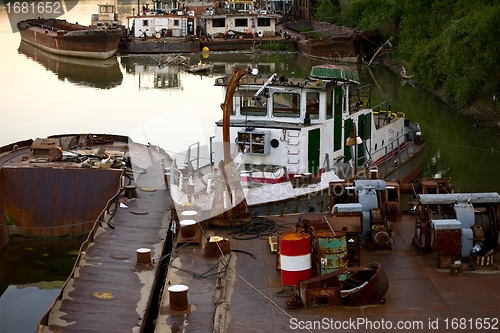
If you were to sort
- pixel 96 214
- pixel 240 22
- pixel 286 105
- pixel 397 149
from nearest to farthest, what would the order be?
pixel 286 105 → pixel 96 214 → pixel 397 149 → pixel 240 22

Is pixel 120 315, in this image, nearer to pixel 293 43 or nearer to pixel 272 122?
pixel 272 122

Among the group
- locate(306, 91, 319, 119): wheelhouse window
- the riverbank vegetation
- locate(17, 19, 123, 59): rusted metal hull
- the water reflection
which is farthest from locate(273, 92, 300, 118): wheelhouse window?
locate(17, 19, 123, 59): rusted metal hull

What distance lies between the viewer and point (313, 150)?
1853cm

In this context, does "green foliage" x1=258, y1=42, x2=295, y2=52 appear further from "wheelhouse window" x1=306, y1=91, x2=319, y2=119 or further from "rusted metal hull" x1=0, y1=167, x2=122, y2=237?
"wheelhouse window" x1=306, y1=91, x2=319, y2=119

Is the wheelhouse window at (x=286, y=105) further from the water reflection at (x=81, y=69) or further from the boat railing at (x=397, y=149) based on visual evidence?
the water reflection at (x=81, y=69)

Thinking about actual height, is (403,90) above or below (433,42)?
below

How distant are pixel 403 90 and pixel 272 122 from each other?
28278 millimetres

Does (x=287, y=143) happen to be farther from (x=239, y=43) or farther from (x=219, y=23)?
(x=219, y=23)

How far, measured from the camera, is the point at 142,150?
2481cm

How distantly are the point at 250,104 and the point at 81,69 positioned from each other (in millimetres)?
38812

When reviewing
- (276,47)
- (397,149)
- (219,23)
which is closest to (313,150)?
(397,149)

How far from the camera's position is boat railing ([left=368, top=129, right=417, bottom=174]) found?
72.3ft

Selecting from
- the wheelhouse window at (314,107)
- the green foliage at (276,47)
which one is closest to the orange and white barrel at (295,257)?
the wheelhouse window at (314,107)

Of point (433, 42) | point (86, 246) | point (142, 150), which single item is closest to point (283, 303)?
point (86, 246)
